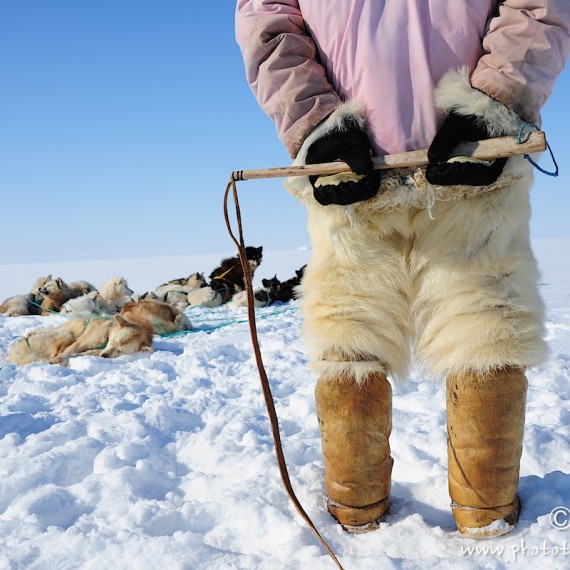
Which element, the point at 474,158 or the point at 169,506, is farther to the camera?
the point at 169,506

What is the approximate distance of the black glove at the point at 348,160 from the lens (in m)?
1.87

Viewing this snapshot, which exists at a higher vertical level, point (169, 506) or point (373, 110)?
point (373, 110)

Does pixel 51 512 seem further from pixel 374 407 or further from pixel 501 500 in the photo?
pixel 501 500

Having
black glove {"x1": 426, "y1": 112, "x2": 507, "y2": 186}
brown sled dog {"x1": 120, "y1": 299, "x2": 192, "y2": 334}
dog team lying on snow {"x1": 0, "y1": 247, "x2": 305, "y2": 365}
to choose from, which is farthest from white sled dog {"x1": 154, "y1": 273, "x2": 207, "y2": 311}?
black glove {"x1": 426, "y1": 112, "x2": 507, "y2": 186}

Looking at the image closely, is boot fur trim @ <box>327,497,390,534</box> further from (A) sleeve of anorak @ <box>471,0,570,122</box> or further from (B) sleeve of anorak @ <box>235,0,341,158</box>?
(A) sleeve of anorak @ <box>471,0,570,122</box>

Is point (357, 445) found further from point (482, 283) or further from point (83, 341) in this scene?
point (83, 341)

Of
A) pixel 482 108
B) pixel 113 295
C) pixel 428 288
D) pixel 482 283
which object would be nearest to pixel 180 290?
pixel 113 295

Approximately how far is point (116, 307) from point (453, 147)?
916 centimetres

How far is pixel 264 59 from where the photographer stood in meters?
2.08

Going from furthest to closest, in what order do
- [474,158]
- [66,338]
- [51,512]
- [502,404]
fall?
[66,338]
[51,512]
[502,404]
[474,158]

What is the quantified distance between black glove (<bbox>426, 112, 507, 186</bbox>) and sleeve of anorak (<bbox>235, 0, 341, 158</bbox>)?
0.39m

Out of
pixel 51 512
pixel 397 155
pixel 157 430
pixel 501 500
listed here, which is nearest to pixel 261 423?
pixel 157 430

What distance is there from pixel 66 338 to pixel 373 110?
18.7ft

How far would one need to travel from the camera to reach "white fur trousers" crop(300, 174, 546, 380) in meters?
1.94
